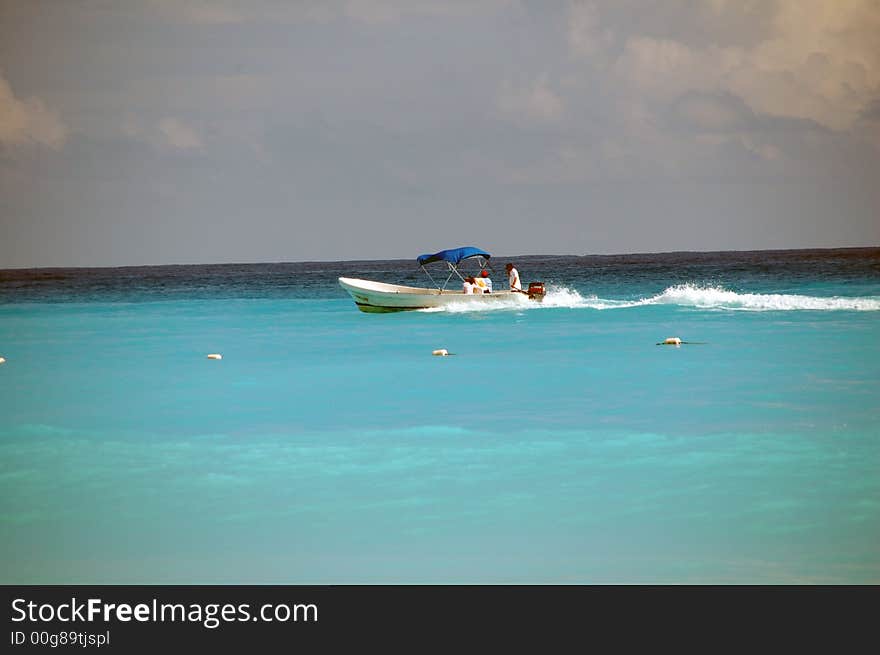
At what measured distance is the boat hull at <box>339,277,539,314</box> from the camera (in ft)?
101

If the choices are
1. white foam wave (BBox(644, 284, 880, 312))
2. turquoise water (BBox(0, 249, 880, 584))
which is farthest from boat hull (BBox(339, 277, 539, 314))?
turquoise water (BBox(0, 249, 880, 584))

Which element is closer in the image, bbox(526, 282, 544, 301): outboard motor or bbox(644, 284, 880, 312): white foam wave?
bbox(644, 284, 880, 312): white foam wave

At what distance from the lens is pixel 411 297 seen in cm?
3100

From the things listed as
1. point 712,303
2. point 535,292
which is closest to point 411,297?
point 535,292

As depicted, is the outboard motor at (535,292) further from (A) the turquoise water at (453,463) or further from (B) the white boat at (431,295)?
(A) the turquoise water at (453,463)

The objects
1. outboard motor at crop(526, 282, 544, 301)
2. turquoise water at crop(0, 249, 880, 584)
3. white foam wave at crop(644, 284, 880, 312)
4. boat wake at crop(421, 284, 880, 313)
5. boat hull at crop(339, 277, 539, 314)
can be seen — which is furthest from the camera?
outboard motor at crop(526, 282, 544, 301)

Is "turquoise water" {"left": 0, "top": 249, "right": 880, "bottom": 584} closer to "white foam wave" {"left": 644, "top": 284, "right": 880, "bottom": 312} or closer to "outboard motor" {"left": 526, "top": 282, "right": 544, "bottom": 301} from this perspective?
"white foam wave" {"left": 644, "top": 284, "right": 880, "bottom": 312}

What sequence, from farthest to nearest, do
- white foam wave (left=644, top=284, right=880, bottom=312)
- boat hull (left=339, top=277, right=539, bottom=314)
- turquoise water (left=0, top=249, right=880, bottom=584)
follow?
boat hull (left=339, top=277, right=539, bottom=314) < white foam wave (left=644, top=284, right=880, bottom=312) < turquoise water (left=0, top=249, right=880, bottom=584)

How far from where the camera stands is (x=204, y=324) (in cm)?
3244

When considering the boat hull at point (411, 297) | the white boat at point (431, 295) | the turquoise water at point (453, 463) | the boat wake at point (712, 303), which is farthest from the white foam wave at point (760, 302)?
the turquoise water at point (453, 463)

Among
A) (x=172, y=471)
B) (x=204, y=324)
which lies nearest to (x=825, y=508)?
(x=172, y=471)

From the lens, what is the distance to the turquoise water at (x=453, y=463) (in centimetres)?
806

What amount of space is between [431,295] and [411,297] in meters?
0.61
